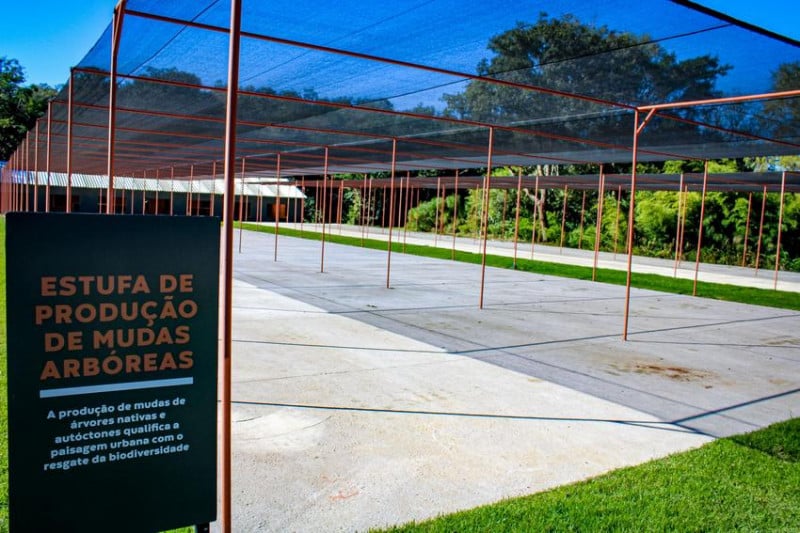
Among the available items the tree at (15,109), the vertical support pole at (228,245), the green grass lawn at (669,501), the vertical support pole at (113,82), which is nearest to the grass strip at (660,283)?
the green grass lawn at (669,501)

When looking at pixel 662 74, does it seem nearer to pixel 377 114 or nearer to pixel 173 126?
pixel 377 114

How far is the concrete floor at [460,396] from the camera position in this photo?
3434 millimetres

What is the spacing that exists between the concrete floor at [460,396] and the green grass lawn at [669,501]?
16cm

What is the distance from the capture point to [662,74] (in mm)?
6418

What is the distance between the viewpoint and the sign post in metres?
2.01

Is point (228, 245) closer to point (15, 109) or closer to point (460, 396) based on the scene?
point (460, 396)

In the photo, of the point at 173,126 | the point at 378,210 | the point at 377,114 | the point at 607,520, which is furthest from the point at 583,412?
the point at 378,210

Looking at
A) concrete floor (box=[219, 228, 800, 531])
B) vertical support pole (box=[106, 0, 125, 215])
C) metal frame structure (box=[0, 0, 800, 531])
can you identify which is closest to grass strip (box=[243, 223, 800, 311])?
metal frame structure (box=[0, 0, 800, 531])

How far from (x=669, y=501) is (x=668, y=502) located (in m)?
0.02

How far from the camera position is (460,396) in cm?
507

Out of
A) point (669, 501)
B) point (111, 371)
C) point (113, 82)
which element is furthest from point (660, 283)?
point (111, 371)

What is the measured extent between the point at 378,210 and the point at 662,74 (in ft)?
141

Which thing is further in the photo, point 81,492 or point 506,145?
point 506,145

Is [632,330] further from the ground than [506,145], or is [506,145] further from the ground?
[506,145]
